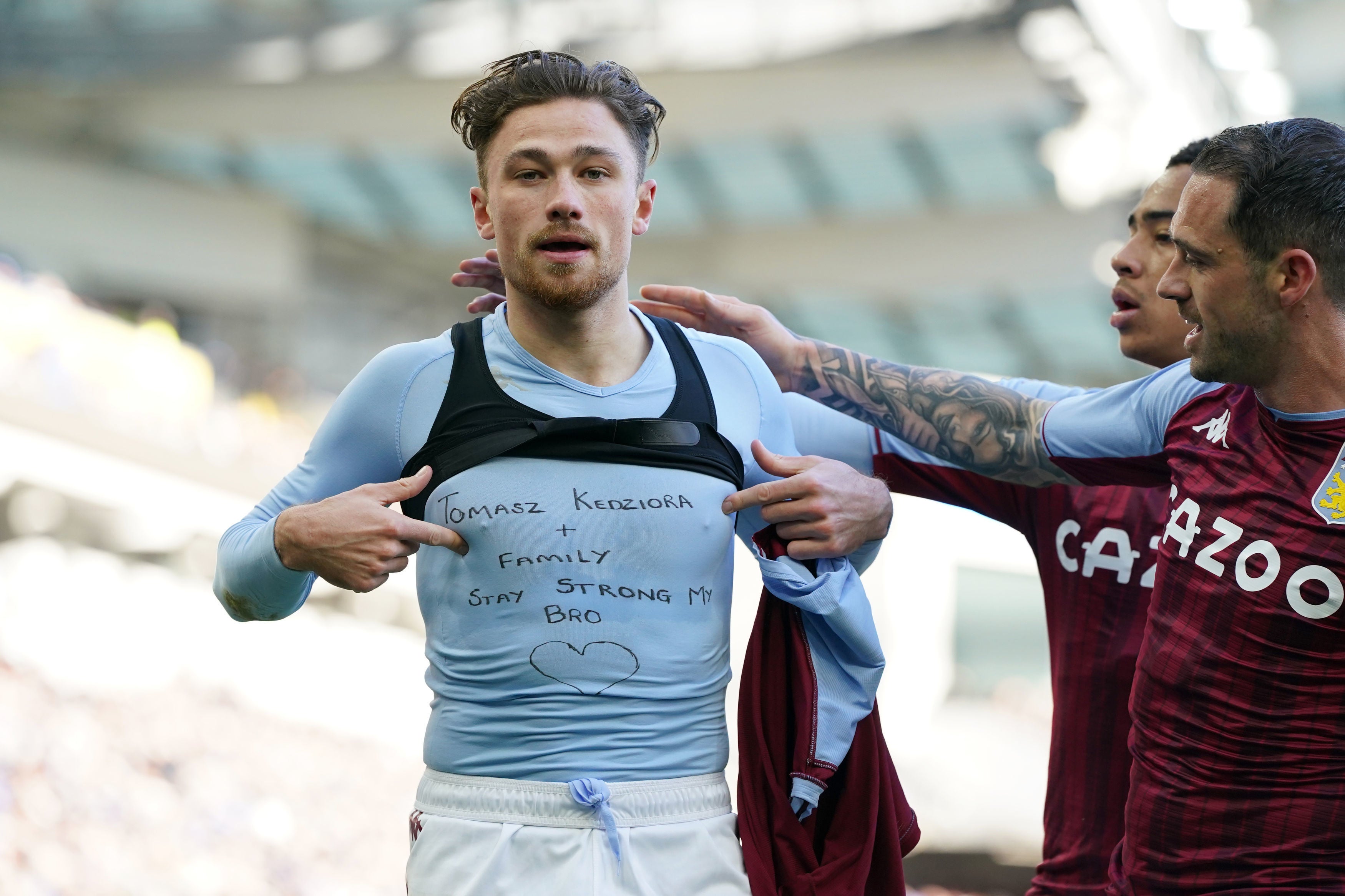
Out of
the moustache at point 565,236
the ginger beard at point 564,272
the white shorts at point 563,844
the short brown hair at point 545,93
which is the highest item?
the short brown hair at point 545,93

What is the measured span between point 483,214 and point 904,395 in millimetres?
916

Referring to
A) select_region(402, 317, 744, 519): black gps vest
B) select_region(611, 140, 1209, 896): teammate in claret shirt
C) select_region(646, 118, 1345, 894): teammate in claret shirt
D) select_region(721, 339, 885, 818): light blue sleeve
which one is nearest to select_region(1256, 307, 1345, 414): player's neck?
select_region(646, 118, 1345, 894): teammate in claret shirt

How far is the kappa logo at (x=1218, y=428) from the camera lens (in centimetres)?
212

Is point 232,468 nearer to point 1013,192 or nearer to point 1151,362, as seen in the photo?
point 1013,192

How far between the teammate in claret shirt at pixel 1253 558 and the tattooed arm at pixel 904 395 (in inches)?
13.1

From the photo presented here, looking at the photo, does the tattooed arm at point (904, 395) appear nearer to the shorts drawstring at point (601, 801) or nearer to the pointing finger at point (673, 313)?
the pointing finger at point (673, 313)

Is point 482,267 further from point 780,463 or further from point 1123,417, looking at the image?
point 1123,417

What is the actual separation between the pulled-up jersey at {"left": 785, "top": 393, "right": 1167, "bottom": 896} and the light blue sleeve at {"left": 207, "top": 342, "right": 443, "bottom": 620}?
917mm

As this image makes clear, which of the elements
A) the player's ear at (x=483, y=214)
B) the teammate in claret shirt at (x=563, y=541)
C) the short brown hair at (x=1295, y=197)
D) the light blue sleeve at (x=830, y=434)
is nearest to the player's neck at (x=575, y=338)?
the teammate in claret shirt at (x=563, y=541)

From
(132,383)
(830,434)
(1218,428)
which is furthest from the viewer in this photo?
(132,383)

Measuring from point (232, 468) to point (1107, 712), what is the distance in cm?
1198

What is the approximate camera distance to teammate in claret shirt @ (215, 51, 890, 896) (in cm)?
186

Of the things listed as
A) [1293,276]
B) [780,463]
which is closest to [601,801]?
[780,463]

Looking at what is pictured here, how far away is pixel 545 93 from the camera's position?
2.07m
